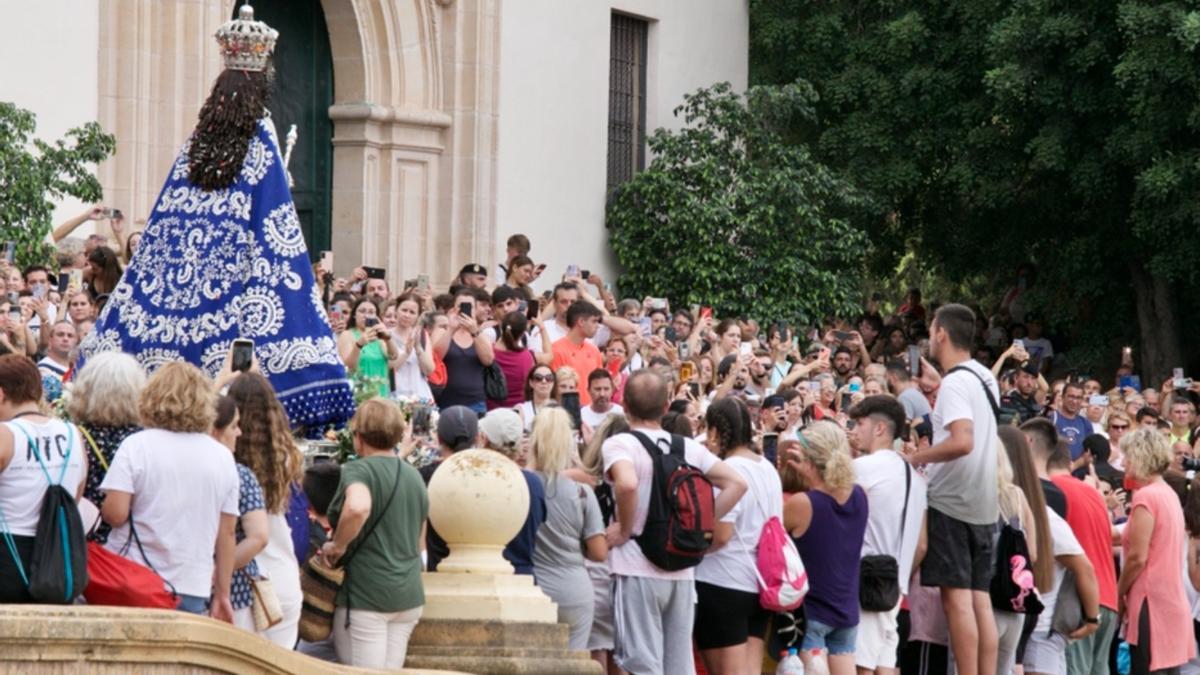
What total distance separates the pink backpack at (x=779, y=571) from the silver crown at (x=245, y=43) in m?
3.31

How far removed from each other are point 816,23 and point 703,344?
10.2 meters

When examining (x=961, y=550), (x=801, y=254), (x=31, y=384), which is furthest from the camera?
(x=801, y=254)

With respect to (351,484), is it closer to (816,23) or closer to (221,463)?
(221,463)

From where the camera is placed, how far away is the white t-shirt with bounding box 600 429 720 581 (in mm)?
10789

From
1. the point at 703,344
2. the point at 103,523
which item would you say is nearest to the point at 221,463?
the point at 103,523

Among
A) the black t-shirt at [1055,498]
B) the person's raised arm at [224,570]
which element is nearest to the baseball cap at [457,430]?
the person's raised arm at [224,570]

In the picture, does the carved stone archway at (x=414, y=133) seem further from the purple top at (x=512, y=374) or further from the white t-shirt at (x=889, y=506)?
the white t-shirt at (x=889, y=506)

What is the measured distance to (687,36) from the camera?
27109mm

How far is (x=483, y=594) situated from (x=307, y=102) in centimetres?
1425

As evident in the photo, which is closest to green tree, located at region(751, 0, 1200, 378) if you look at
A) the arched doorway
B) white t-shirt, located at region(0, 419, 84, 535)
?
the arched doorway

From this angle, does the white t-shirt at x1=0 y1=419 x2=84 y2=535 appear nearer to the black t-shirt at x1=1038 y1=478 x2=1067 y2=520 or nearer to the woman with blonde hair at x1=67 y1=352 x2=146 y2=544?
the woman with blonde hair at x1=67 y1=352 x2=146 y2=544

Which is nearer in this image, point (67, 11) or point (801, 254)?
point (67, 11)

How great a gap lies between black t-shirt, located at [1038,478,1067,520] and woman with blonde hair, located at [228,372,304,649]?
5.43 m

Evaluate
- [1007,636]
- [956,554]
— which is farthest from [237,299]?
[1007,636]
